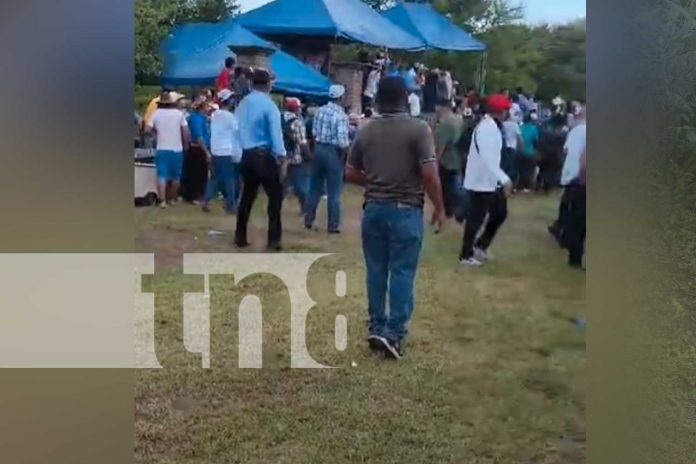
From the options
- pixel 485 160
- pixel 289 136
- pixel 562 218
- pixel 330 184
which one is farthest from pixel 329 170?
pixel 562 218

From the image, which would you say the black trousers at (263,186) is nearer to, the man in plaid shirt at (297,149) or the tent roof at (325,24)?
the man in plaid shirt at (297,149)

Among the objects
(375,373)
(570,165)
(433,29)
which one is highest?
(433,29)

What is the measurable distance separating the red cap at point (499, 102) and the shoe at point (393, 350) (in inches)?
37.5

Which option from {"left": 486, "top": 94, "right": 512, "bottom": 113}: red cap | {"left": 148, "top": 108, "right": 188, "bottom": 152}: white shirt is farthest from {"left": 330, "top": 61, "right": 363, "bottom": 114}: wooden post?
{"left": 148, "top": 108, "right": 188, "bottom": 152}: white shirt

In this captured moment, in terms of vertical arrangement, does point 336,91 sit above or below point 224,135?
above

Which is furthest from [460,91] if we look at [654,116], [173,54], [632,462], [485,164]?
[632,462]

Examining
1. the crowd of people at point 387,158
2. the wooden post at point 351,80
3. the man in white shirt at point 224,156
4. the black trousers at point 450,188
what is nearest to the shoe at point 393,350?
the crowd of people at point 387,158

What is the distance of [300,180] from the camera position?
312 cm

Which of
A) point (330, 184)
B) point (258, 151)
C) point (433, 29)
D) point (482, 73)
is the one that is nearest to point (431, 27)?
point (433, 29)

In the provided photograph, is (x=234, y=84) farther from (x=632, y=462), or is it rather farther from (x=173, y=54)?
(x=632, y=462)

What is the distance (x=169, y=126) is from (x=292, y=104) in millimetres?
465

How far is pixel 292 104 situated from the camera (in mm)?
3109

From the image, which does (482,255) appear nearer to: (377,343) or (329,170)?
(377,343)

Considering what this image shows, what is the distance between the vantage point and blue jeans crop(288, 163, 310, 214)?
10.2 ft
